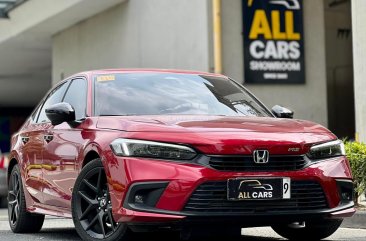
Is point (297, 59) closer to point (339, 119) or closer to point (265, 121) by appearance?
point (339, 119)

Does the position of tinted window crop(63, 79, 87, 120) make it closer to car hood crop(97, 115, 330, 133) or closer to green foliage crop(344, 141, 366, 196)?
car hood crop(97, 115, 330, 133)

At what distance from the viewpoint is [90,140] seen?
22.0ft

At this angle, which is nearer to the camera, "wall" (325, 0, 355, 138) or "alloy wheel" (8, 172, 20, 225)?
"alloy wheel" (8, 172, 20, 225)

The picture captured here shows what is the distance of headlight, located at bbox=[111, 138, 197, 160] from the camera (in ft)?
19.6

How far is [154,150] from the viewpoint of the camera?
6031mm

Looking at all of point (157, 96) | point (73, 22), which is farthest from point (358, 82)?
point (73, 22)

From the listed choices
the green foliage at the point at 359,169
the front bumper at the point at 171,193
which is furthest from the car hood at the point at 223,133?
the green foliage at the point at 359,169

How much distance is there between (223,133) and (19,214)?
3.38 m

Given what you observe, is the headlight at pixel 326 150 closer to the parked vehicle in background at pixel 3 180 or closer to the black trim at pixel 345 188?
the black trim at pixel 345 188

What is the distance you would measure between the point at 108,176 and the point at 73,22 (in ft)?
50.4

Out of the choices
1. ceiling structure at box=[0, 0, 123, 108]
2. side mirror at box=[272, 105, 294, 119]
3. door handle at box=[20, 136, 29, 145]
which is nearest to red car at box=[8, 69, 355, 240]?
side mirror at box=[272, 105, 294, 119]

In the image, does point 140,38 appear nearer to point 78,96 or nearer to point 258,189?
point 78,96

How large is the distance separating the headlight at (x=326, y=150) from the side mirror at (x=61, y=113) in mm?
2094

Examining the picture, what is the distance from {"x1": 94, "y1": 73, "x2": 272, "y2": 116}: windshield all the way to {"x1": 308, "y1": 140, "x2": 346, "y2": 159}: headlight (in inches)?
41.1
